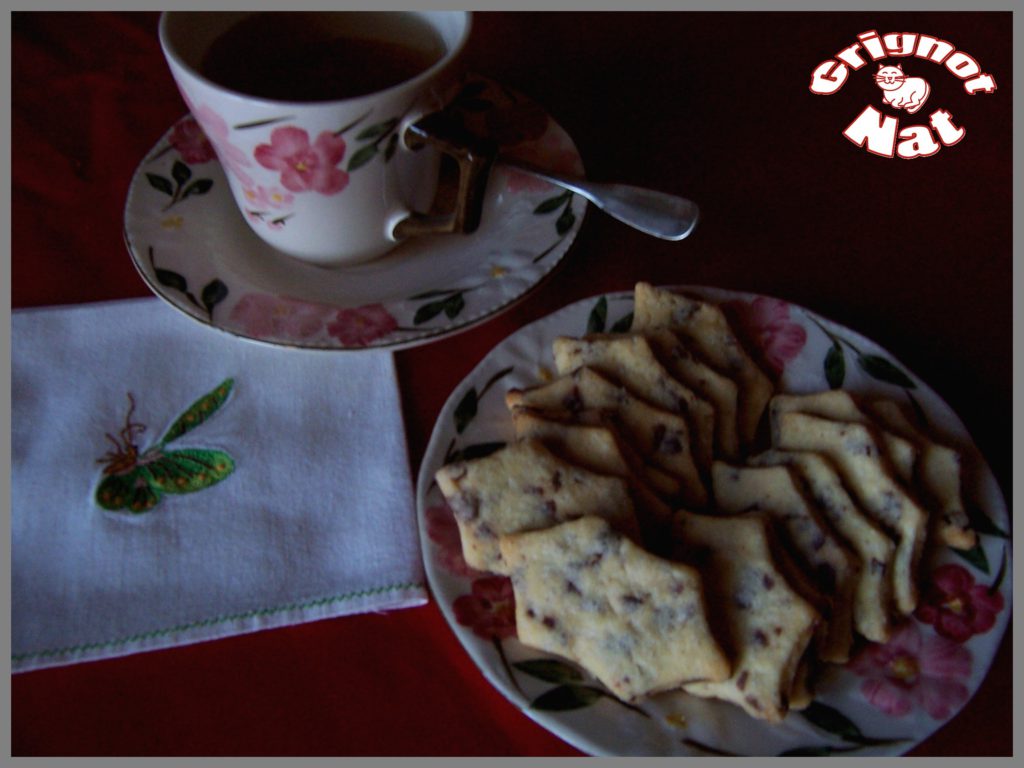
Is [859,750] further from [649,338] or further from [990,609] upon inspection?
[649,338]

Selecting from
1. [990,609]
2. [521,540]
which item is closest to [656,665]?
[521,540]

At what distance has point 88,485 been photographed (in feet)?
2.36

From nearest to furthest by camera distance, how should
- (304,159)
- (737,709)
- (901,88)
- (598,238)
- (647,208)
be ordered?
(737,709) < (304,159) < (647,208) < (598,238) < (901,88)

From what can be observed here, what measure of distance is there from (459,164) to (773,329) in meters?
0.34

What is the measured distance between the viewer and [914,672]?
574 mm

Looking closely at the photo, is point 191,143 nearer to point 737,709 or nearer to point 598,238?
point 598,238

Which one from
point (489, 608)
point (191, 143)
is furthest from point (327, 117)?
point (489, 608)

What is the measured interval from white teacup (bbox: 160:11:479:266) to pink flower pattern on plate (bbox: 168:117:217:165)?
103 mm

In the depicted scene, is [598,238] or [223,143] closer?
[223,143]

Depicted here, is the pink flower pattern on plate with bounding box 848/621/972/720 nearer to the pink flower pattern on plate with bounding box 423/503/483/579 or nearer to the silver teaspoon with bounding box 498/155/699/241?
the pink flower pattern on plate with bounding box 423/503/483/579

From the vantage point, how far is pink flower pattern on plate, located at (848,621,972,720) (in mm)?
560

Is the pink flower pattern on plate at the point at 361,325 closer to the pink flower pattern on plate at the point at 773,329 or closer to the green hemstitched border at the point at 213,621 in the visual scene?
the green hemstitched border at the point at 213,621

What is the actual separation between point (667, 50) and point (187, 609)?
1006 millimetres

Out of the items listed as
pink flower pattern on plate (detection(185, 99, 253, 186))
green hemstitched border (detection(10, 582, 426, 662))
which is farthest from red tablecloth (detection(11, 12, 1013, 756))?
pink flower pattern on plate (detection(185, 99, 253, 186))
